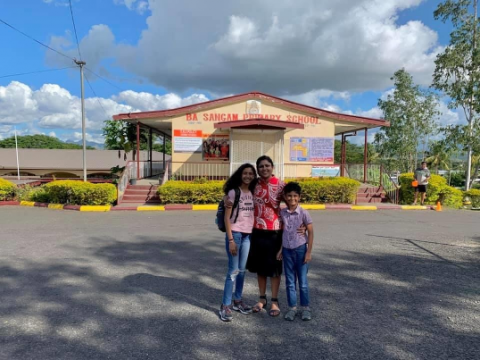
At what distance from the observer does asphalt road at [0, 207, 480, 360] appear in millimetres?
2898

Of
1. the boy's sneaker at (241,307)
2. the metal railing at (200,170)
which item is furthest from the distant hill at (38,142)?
the boy's sneaker at (241,307)

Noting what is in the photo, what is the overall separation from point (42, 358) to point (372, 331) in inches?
111

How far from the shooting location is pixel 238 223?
10.8ft

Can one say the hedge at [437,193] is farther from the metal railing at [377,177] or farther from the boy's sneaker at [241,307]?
the boy's sneaker at [241,307]

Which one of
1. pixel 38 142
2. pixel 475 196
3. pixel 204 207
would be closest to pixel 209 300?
pixel 204 207

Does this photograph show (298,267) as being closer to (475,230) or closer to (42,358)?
(42,358)

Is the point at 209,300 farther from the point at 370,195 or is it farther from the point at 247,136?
the point at 247,136

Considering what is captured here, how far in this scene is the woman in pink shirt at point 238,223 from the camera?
10.7 ft

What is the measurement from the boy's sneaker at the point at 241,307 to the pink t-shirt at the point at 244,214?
828 millimetres

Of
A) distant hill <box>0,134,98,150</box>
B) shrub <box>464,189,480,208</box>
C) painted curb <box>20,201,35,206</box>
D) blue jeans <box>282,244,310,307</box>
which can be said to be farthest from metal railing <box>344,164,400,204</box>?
distant hill <box>0,134,98,150</box>

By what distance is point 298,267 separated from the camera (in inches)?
133

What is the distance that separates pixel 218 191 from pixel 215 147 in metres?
4.21

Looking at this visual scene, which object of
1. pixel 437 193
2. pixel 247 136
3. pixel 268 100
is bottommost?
pixel 437 193

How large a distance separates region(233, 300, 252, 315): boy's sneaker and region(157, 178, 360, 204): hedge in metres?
8.18
